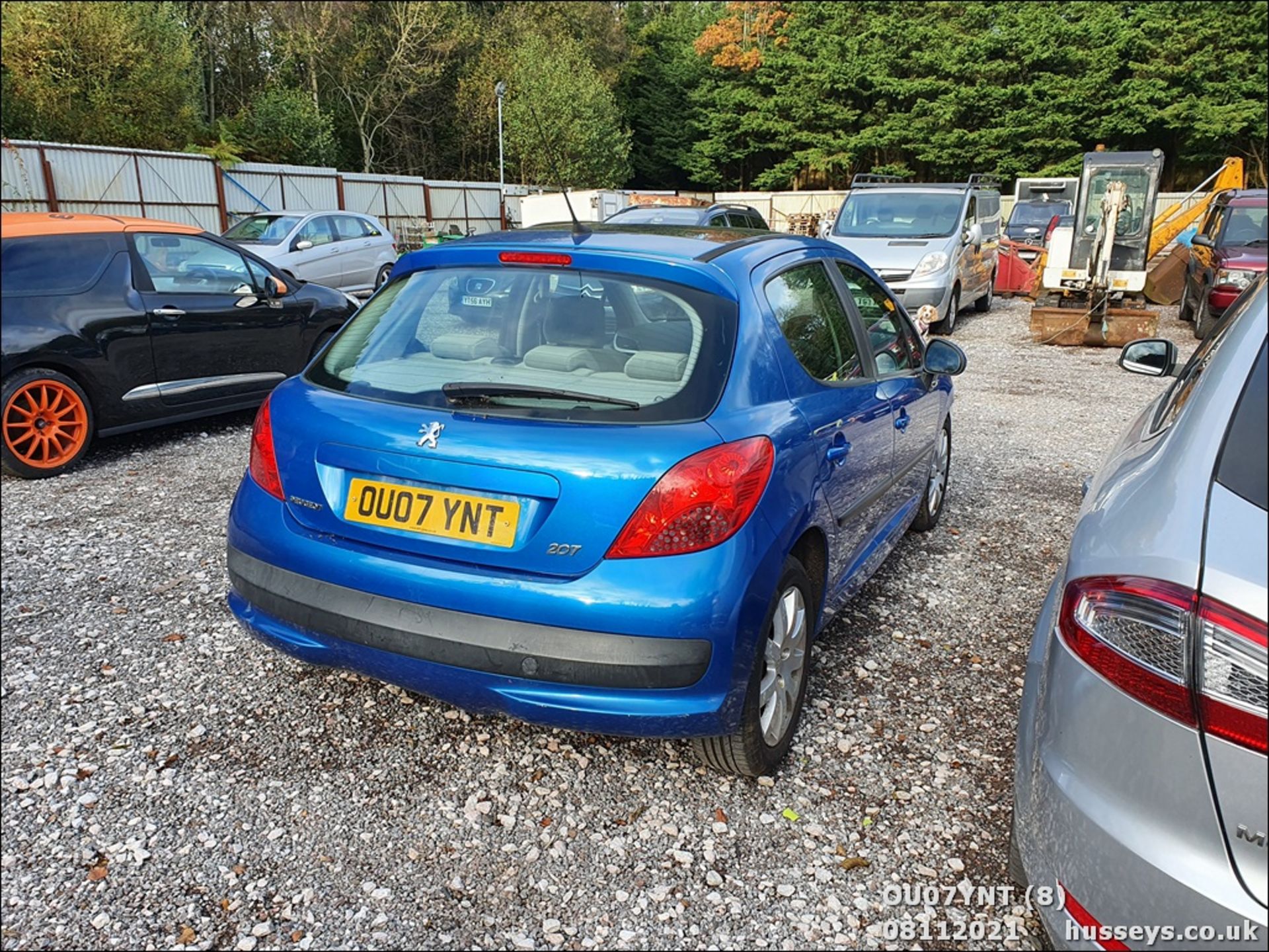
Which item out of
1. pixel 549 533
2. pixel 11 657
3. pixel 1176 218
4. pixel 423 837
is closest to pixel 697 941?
pixel 423 837

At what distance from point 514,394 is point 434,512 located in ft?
1.33

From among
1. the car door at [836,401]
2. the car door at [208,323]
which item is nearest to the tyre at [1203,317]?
the car door at [836,401]

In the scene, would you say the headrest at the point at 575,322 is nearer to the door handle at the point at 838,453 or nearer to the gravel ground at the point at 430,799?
the door handle at the point at 838,453

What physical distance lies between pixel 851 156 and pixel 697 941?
4951 centimetres

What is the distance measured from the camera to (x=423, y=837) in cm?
246

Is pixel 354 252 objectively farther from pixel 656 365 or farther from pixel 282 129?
pixel 282 129

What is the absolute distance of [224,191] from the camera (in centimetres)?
2252

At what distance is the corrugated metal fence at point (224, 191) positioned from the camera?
1834 centimetres

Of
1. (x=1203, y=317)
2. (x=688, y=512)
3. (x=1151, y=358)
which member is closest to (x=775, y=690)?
(x=688, y=512)

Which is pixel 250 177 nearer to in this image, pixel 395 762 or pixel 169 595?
pixel 169 595

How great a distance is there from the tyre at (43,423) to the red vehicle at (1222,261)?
39.1 feet

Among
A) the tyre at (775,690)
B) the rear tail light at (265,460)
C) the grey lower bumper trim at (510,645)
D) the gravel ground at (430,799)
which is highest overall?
the rear tail light at (265,460)

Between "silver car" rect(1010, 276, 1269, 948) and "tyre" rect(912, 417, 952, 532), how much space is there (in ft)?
9.47

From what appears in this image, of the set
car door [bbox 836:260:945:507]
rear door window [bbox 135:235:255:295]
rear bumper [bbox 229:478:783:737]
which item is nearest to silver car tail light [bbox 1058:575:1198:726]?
rear bumper [bbox 229:478:783:737]
